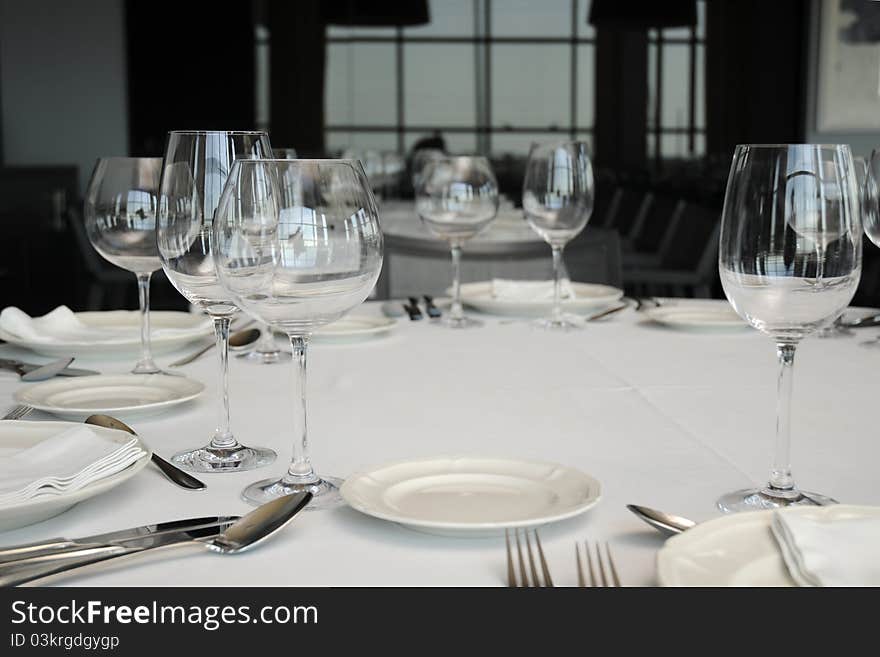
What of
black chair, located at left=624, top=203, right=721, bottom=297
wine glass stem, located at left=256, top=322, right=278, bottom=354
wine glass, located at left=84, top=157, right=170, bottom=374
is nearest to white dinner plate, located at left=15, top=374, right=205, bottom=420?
wine glass, located at left=84, top=157, right=170, bottom=374

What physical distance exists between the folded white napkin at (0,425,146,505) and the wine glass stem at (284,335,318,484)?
4.7 inches

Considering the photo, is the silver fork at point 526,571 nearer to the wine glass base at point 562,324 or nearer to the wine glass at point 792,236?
the wine glass at point 792,236

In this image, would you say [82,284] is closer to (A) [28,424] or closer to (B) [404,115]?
(B) [404,115]

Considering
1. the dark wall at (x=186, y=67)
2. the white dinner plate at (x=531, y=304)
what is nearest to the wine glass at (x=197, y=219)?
the white dinner plate at (x=531, y=304)

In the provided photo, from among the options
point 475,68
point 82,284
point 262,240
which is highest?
point 475,68

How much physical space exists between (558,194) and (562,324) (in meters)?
0.19

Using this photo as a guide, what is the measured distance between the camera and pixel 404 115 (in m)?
6.20

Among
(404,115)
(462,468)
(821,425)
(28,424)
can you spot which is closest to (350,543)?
(462,468)

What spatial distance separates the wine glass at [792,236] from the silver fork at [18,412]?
65 centimetres

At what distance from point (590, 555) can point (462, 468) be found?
16cm

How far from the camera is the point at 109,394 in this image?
1.12 m

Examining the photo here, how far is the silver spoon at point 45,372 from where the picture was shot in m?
1.20

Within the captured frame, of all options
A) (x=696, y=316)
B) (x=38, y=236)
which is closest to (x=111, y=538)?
(x=696, y=316)

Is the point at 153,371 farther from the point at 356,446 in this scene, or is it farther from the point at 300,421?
the point at 300,421
